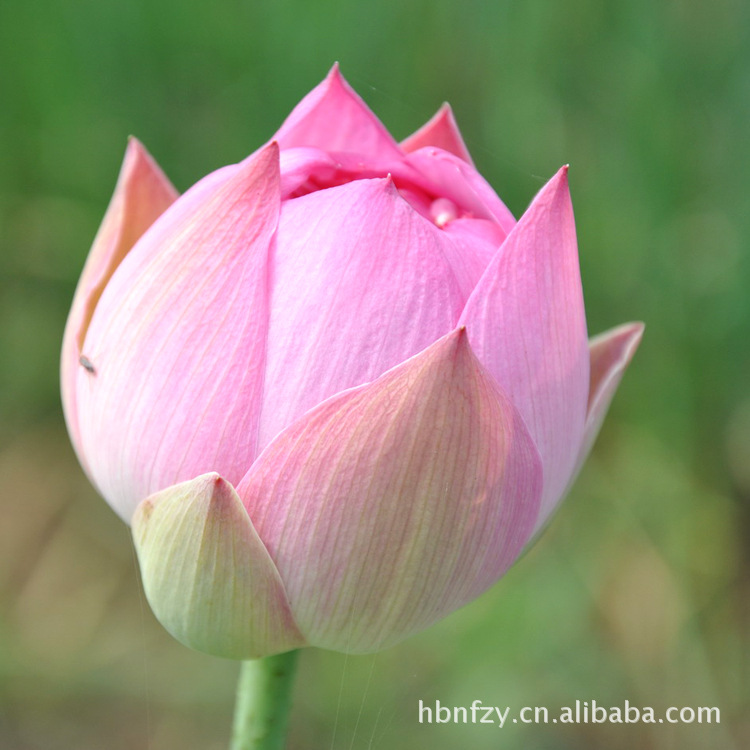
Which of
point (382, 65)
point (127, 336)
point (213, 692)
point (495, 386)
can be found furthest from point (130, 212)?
point (213, 692)

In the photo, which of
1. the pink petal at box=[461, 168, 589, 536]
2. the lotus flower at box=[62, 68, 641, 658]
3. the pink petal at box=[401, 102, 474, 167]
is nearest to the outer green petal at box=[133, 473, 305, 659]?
the lotus flower at box=[62, 68, 641, 658]

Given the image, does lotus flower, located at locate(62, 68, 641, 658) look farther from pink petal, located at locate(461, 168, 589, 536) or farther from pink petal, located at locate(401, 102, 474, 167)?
pink petal, located at locate(401, 102, 474, 167)

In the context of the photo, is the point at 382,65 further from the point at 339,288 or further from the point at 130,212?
the point at 339,288

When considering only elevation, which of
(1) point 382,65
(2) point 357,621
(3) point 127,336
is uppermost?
(1) point 382,65

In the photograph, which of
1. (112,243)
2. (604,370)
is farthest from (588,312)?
(112,243)

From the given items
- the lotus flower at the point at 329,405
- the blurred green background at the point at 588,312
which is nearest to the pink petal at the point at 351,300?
the lotus flower at the point at 329,405

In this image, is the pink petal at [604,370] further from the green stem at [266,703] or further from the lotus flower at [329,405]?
the green stem at [266,703]
